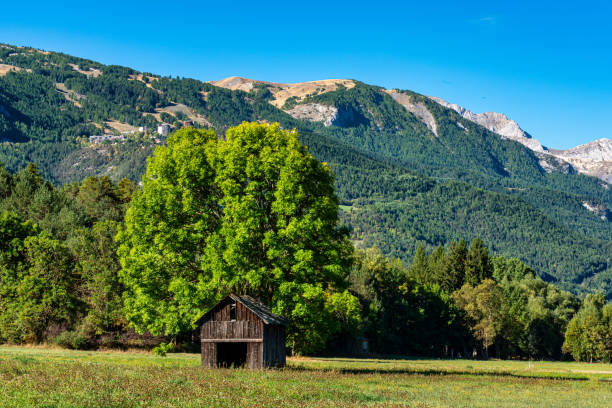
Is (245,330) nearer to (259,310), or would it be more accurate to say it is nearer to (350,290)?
(259,310)

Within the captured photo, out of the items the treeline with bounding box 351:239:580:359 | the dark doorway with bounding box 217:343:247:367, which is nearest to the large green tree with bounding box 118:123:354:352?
the dark doorway with bounding box 217:343:247:367

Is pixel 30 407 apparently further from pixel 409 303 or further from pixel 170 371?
pixel 409 303

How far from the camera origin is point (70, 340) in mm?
66375

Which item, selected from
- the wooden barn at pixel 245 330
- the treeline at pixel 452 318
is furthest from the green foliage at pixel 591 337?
the wooden barn at pixel 245 330

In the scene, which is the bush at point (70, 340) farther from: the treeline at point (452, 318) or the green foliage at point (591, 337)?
the green foliage at point (591, 337)

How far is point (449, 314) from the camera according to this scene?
122 m

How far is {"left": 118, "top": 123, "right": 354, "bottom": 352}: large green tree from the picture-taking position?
41562 mm

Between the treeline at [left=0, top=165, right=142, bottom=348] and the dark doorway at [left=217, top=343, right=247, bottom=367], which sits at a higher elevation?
the treeline at [left=0, top=165, right=142, bottom=348]

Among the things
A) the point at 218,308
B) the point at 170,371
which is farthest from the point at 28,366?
the point at 218,308

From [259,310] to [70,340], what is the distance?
33816 millimetres

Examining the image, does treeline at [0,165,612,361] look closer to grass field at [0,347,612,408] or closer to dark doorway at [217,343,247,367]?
dark doorway at [217,343,247,367]

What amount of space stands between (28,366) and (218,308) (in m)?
12.1

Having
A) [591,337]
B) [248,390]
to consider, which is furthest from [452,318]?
[248,390]

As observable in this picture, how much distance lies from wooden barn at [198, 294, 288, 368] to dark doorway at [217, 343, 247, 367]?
257mm
